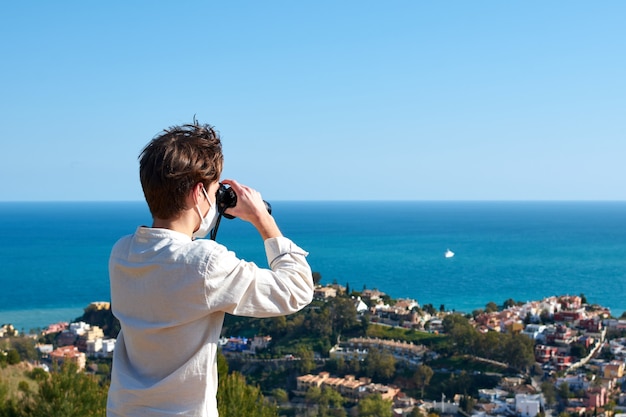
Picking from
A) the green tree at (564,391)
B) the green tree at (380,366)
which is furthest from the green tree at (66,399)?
the green tree at (380,366)

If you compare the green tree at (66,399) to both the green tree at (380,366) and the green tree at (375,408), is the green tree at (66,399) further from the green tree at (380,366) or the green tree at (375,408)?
the green tree at (380,366)

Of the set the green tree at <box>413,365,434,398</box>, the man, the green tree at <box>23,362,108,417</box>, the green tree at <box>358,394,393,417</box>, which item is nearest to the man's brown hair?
the man

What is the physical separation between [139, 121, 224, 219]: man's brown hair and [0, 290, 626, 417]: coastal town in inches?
496

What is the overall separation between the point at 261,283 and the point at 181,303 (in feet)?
0.31

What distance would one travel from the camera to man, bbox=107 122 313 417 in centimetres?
81

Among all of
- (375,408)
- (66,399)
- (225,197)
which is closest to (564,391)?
(375,408)

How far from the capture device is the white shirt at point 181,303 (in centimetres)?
81

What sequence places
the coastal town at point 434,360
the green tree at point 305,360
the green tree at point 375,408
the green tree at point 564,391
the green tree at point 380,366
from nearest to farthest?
the green tree at point 375,408
the coastal town at point 434,360
the green tree at point 564,391
the green tree at point 380,366
the green tree at point 305,360

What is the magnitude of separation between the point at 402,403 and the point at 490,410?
182cm

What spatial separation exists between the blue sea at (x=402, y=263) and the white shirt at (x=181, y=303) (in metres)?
21.9

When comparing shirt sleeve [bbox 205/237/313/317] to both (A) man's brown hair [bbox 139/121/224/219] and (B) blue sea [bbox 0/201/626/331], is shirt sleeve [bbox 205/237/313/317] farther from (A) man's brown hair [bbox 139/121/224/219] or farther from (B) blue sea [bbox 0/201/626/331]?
(B) blue sea [bbox 0/201/626/331]

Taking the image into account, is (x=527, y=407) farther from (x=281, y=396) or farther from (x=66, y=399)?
(x=66, y=399)

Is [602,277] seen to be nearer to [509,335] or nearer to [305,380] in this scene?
[509,335]

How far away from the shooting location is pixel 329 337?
21391mm
